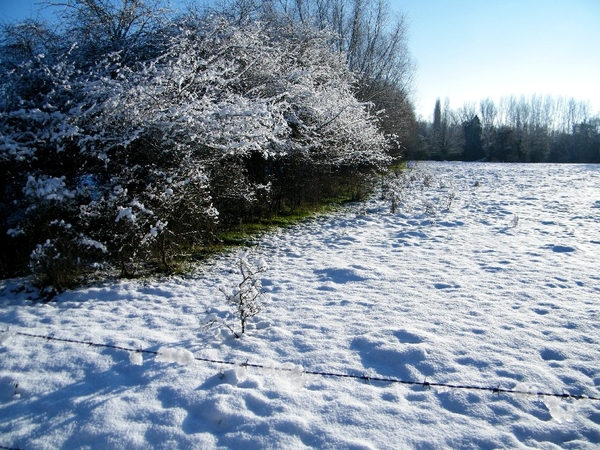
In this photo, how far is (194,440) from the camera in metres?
2.23

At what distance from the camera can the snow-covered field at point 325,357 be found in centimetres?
231

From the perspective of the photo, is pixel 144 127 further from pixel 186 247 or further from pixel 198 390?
pixel 198 390

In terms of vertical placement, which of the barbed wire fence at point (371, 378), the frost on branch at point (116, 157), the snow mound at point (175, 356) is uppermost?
the frost on branch at point (116, 157)

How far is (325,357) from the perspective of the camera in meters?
3.13

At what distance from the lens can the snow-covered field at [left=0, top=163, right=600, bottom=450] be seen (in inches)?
91.0

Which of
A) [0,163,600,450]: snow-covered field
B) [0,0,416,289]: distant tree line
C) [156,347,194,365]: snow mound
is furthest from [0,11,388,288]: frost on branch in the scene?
[156,347,194,365]: snow mound

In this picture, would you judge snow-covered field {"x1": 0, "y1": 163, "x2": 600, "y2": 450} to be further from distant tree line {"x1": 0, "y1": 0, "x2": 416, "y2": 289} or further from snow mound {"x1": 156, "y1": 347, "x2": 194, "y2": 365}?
distant tree line {"x1": 0, "y1": 0, "x2": 416, "y2": 289}

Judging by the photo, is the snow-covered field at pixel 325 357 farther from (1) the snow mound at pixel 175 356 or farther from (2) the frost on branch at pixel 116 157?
(2) the frost on branch at pixel 116 157

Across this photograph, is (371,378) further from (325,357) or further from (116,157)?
(116,157)

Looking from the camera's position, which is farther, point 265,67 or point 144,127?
point 265,67

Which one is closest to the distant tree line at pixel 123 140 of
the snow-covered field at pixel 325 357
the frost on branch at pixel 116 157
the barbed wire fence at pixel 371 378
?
the frost on branch at pixel 116 157

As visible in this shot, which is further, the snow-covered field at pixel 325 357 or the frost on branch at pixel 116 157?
the frost on branch at pixel 116 157

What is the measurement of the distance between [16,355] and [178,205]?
2.84 m

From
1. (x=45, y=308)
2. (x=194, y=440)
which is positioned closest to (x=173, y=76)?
(x=45, y=308)
